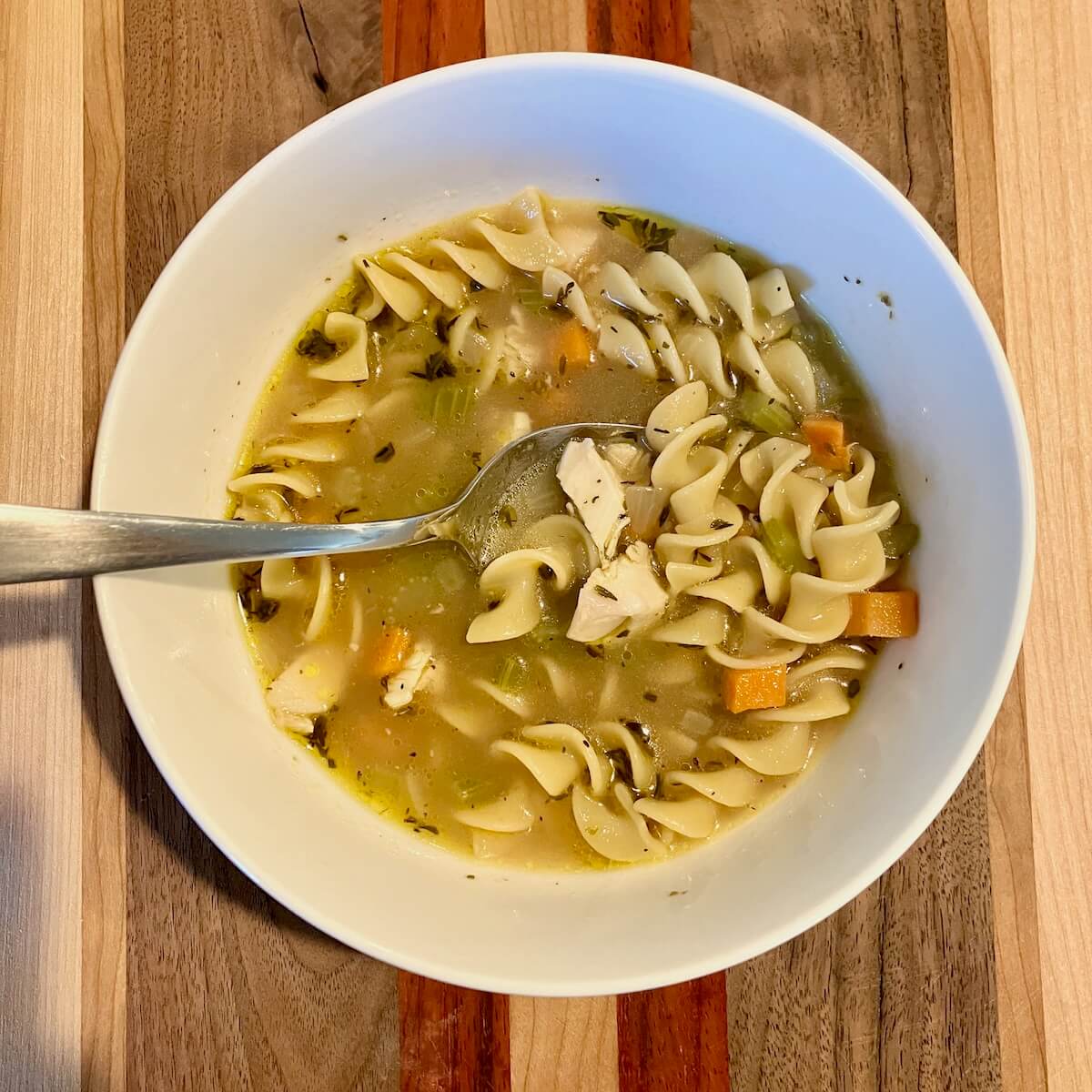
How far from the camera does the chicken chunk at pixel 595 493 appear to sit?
257 centimetres

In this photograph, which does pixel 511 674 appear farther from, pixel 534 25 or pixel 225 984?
pixel 534 25

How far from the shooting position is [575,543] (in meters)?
2.71

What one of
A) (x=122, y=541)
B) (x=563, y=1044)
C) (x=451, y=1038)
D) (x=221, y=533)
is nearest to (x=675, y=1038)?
(x=563, y=1044)

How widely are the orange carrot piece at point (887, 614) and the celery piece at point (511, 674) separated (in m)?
0.99

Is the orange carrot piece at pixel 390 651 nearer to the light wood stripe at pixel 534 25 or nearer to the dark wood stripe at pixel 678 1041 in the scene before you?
the dark wood stripe at pixel 678 1041

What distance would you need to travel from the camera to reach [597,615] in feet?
8.30

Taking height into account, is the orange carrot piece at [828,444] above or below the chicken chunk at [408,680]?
above

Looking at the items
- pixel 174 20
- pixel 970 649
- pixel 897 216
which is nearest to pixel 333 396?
pixel 174 20

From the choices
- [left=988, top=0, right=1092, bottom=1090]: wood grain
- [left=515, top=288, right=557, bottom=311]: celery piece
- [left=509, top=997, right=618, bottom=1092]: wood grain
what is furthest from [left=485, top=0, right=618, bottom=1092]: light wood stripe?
[left=515, top=288, right=557, bottom=311]: celery piece

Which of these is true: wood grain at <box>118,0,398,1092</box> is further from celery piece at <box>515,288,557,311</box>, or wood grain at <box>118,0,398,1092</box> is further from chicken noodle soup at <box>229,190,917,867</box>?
celery piece at <box>515,288,557,311</box>

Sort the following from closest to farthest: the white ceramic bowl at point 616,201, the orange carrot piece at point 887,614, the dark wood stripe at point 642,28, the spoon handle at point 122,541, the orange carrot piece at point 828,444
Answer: the spoon handle at point 122,541 < the white ceramic bowl at point 616,201 < the orange carrot piece at point 887,614 < the orange carrot piece at point 828,444 < the dark wood stripe at point 642,28

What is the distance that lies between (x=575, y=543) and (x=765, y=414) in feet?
2.26

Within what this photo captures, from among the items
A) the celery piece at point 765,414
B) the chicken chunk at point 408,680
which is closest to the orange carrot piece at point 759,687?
the celery piece at point 765,414

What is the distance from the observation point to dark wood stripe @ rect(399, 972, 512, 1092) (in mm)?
2576
